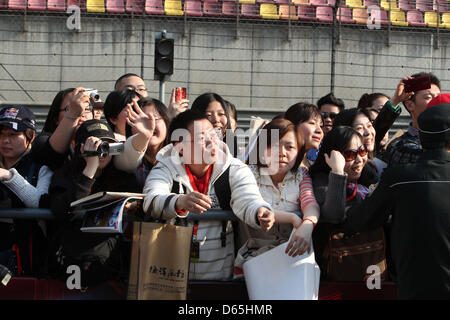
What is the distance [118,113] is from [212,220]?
1128 mm

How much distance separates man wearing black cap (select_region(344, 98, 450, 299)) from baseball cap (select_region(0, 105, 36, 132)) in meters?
→ 1.85

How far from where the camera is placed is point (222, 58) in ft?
35.6

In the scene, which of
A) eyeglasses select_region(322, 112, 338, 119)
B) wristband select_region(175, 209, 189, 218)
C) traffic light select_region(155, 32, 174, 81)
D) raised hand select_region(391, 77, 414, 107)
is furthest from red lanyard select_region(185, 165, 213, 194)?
traffic light select_region(155, 32, 174, 81)

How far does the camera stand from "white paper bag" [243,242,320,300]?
111 inches

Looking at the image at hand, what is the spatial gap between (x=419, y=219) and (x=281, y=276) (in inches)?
26.0

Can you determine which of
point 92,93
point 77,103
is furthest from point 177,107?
point 77,103

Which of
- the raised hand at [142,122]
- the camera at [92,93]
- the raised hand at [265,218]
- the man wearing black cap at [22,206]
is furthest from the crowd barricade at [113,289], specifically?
the camera at [92,93]

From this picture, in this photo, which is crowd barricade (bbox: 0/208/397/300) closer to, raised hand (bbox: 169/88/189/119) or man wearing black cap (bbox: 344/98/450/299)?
man wearing black cap (bbox: 344/98/450/299)

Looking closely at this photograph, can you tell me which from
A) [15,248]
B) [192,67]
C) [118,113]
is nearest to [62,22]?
[192,67]

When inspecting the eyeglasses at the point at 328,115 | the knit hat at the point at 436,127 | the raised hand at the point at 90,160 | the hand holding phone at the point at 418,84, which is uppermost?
the hand holding phone at the point at 418,84

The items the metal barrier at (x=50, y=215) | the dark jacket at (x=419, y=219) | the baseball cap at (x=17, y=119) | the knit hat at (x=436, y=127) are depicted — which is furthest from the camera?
the baseball cap at (x=17, y=119)

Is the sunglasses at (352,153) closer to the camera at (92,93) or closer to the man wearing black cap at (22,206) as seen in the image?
the camera at (92,93)

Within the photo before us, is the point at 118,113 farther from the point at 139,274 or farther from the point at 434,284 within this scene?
the point at 434,284

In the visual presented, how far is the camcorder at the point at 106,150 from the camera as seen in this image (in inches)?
118
